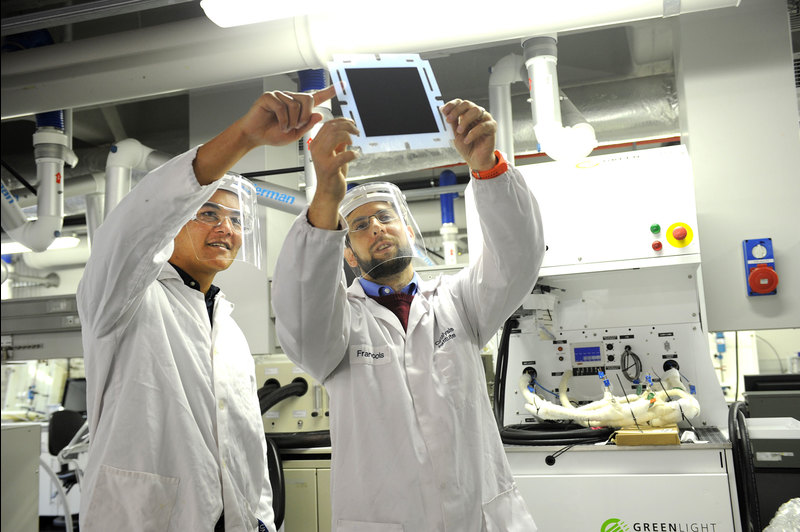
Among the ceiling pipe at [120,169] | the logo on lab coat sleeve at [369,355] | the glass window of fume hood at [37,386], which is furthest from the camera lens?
the glass window of fume hood at [37,386]

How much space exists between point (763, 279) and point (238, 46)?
262cm

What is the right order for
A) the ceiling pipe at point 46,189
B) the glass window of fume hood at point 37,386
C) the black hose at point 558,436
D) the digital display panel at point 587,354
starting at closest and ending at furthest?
the black hose at point 558,436 < the digital display panel at point 587,354 < the ceiling pipe at point 46,189 < the glass window of fume hood at point 37,386

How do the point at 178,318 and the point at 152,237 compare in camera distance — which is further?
the point at 178,318

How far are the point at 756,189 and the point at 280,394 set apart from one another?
265 centimetres

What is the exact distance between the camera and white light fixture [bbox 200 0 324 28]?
2.29m

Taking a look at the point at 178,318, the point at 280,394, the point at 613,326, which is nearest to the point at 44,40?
the point at 280,394

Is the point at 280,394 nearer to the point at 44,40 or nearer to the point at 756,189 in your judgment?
the point at 44,40

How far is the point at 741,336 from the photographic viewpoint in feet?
21.3

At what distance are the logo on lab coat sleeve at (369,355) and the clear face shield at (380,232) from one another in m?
0.24

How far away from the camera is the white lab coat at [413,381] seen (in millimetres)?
1453

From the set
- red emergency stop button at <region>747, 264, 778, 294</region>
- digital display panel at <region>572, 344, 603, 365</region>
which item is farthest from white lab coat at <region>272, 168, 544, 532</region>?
red emergency stop button at <region>747, 264, 778, 294</region>

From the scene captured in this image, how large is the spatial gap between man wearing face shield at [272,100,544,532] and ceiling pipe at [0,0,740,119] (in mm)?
1146

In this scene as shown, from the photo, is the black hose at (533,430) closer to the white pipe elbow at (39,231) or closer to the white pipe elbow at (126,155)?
the white pipe elbow at (126,155)

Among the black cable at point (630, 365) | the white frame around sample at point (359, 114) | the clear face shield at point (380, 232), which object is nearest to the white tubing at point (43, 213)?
the clear face shield at point (380, 232)
